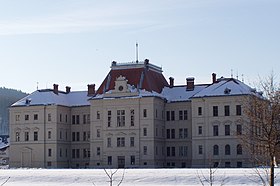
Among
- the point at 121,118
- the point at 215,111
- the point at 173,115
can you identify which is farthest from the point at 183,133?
the point at 121,118

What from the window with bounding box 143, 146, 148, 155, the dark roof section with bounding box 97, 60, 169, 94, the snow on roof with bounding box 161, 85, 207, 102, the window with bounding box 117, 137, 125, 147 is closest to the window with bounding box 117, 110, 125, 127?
the window with bounding box 117, 137, 125, 147

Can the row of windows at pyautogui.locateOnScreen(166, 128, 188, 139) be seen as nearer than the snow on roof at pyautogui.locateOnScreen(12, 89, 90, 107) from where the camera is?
Yes

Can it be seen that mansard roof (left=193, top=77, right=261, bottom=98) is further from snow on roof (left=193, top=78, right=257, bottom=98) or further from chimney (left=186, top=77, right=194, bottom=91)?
chimney (left=186, top=77, right=194, bottom=91)

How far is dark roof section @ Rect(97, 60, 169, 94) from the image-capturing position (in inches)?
3266

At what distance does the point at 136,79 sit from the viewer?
8344 centimetres

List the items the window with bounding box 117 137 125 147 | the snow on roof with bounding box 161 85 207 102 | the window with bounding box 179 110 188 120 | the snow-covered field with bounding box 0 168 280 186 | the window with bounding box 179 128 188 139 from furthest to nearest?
the snow on roof with bounding box 161 85 207 102 → the window with bounding box 179 110 188 120 → the window with bounding box 179 128 188 139 → the window with bounding box 117 137 125 147 → the snow-covered field with bounding box 0 168 280 186

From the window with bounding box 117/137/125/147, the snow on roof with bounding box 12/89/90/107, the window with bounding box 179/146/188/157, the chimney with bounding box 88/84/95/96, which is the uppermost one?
the chimney with bounding box 88/84/95/96

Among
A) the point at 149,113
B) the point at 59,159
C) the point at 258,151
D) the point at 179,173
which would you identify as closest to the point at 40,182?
the point at 179,173

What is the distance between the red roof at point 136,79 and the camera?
271ft

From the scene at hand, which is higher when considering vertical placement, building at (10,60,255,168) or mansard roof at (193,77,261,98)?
mansard roof at (193,77,261,98)

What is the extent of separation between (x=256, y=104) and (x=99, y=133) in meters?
62.3

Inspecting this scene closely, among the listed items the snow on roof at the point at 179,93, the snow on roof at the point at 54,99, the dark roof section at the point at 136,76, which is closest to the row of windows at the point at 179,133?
the snow on roof at the point at 179,93

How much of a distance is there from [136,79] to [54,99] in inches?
524

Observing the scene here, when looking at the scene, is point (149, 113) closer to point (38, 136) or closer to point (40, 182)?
point (38, 136)
